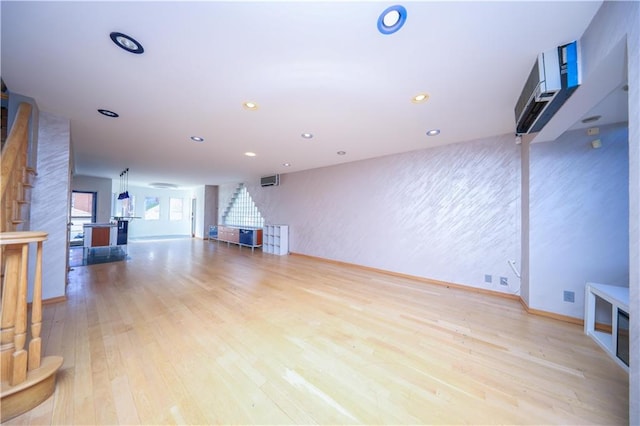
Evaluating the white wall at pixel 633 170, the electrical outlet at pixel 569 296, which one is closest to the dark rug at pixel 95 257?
the white wall at pixel 633 170

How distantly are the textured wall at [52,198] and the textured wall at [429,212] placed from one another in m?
4.60

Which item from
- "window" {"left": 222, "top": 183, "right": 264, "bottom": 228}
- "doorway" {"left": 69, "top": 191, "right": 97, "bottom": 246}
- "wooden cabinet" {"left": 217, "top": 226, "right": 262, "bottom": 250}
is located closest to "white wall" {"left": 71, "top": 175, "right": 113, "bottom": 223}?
"doorway" {"left": 69, "top": 191, "right": 97, "bottom": 246}

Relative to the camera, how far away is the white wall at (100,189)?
8070mm

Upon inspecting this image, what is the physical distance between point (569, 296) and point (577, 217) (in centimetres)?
96

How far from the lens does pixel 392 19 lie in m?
1.42

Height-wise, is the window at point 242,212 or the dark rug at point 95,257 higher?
the window at point 242,212

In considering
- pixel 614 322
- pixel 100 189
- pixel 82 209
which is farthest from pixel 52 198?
pixel 82 209

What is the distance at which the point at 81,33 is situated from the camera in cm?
155

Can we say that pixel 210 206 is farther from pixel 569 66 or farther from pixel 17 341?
pixel 569 66

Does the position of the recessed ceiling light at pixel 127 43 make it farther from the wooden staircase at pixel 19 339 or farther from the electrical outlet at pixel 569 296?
the electrical outlet at pixel 569 296

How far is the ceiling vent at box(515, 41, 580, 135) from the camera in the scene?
159 cm

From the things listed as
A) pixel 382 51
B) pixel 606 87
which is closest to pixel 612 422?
pixel 606 87

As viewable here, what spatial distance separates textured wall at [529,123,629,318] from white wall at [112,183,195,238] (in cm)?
1283

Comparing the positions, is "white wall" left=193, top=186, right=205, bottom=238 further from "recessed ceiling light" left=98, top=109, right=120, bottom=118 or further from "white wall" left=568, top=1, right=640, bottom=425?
"white wall" left=568, top=1, right=640, bottom=425
